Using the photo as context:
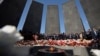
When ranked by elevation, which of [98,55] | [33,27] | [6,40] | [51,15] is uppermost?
[51,15]

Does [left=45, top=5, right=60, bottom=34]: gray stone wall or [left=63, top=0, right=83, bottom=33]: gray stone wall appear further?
[left=45, top=5, right=60, bottom=34]: gray stone wall

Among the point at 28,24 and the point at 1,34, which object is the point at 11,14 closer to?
the point at 28,24

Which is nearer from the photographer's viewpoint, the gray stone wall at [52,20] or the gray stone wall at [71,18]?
the gray stone wall at [71,18]

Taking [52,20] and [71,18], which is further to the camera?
[52,20]

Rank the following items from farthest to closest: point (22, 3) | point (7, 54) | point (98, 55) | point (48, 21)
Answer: point (48, 21) < point (22, 3) < point (7, 54) < point (98, 55)

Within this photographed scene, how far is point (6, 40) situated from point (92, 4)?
2058 cm

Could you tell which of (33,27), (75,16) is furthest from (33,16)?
(75,16)

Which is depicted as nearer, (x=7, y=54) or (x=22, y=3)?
(x=7, y=54)

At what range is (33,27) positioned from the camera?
1152 inches

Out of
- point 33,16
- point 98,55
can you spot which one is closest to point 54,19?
point 33,16

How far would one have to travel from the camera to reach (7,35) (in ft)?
19.8

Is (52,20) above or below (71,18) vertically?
above

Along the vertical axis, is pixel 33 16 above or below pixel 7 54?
above

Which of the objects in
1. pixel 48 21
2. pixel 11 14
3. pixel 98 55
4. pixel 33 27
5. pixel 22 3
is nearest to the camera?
pixel 98 55
